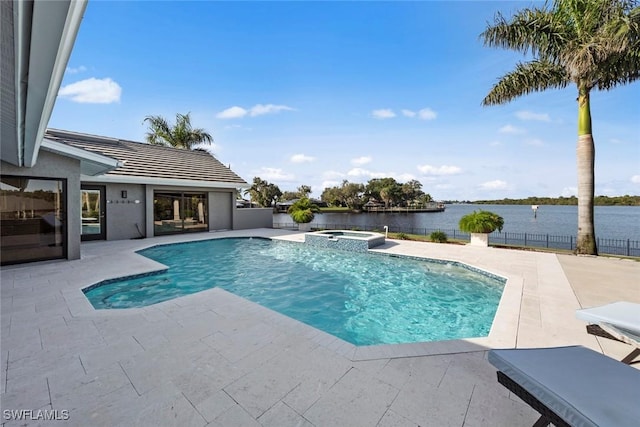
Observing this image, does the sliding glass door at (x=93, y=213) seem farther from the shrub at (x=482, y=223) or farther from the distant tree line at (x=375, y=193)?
the distant tree line at (x=375, y=193)

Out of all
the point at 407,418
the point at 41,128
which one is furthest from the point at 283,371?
the point at 41,128

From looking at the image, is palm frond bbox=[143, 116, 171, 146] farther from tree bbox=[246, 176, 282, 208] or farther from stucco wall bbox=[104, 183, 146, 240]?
tree bbox=[246, 176, 282, 208]

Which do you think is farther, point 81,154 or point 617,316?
point 81,154

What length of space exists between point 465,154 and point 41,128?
71.9 feet

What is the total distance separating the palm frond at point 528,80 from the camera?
9.53 m

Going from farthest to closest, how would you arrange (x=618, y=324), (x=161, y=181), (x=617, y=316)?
(x=161, y=181)
(x=617, y=316)
(x=618, y=324)

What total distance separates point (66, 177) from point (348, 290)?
8.70 metres

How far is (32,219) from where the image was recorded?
7.92 metres

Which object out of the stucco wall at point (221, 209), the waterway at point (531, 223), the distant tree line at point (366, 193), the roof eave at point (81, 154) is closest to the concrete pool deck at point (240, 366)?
the roof eave at point (81, 154)

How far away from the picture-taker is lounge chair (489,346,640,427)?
60.8 inches

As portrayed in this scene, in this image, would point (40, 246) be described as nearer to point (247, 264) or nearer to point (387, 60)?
point (247, 264)

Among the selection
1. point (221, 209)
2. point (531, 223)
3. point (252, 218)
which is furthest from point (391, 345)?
point (531, 223)

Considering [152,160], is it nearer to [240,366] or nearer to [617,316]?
[240,366]

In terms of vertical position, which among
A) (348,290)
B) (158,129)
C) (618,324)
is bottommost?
(348,290)
